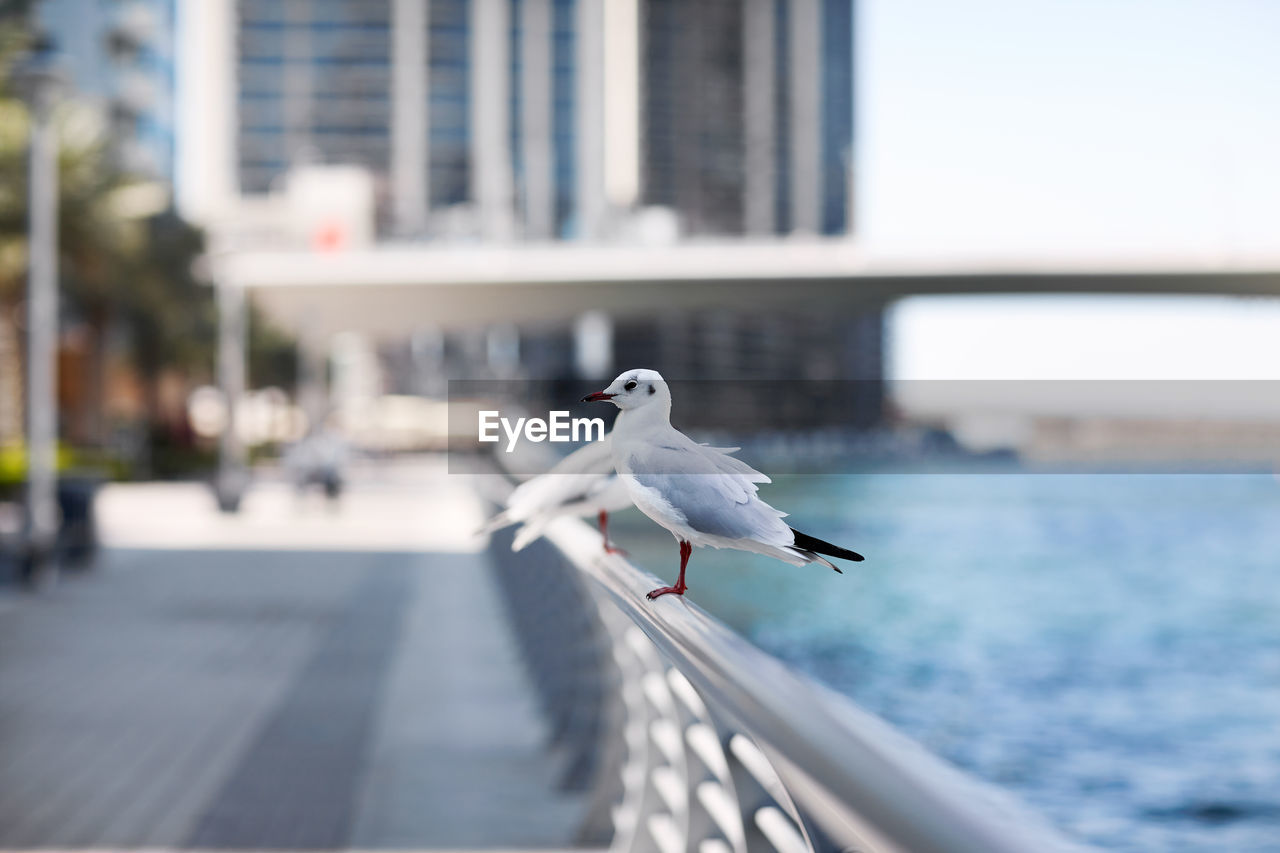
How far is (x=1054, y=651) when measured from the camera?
24.7 metres

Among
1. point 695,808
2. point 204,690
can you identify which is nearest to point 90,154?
point 204,690

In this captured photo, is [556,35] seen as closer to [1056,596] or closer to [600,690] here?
[1056,596]

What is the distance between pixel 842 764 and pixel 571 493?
552 millimetres

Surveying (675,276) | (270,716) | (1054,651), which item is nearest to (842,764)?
(270,716)

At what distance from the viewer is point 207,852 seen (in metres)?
5.12

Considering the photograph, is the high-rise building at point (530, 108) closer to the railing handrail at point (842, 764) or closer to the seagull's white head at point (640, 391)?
the railing handrail at point (842, 764)

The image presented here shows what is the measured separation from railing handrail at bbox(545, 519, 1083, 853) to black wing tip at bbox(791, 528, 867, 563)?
230 millimetres

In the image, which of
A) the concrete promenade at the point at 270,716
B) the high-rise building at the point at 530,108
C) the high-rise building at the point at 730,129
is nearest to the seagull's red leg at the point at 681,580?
the concrete promenade at the point at 270,716

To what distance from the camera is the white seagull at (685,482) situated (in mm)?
1362

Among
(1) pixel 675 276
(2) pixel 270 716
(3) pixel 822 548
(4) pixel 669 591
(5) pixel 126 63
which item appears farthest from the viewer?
(5) pixel 126 63

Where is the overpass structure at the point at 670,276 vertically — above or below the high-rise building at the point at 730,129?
below

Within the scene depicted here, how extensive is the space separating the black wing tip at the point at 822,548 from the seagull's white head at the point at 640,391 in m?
0.21

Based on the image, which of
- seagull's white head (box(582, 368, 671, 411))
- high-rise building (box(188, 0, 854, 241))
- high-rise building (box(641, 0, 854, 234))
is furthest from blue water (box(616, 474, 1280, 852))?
high-rise building (box(188, 0, 854, 241))

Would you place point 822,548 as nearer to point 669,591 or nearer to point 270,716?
point 669,591
